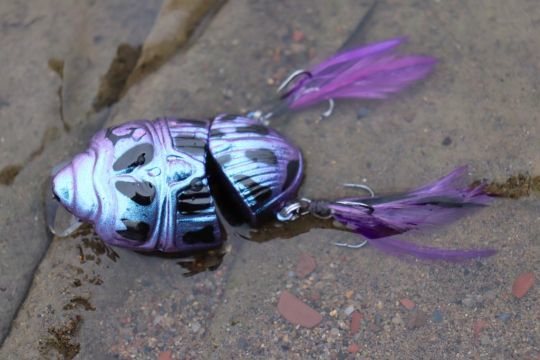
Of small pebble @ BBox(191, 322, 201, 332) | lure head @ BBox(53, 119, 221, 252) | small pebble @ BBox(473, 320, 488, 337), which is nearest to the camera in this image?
lure head @ BBox(53, 119, 221, 252)

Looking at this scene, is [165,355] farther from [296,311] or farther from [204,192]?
[204,192]

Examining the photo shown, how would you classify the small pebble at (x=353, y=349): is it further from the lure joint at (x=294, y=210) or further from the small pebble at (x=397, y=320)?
the lure joint at (x=294, y=210)

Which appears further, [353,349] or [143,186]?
[353,349]

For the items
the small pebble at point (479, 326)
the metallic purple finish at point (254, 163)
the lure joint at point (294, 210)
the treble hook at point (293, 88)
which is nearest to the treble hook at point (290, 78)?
the treble hook at point (293, 88)

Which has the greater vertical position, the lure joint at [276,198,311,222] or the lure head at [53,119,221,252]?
the lure head at [53,119,221,252]

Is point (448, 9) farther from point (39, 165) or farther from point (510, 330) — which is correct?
point (39, 165)

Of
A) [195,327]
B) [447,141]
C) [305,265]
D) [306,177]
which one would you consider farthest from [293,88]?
[195,327]

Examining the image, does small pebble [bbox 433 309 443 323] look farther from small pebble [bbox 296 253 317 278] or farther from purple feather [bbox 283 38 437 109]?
purple feather [bbox 283 38 437 109]

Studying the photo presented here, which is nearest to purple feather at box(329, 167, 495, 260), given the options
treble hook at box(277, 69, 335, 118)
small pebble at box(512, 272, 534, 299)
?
small pebble at box(512, 272, 534, 299)

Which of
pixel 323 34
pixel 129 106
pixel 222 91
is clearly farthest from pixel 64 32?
pixel 323 34
